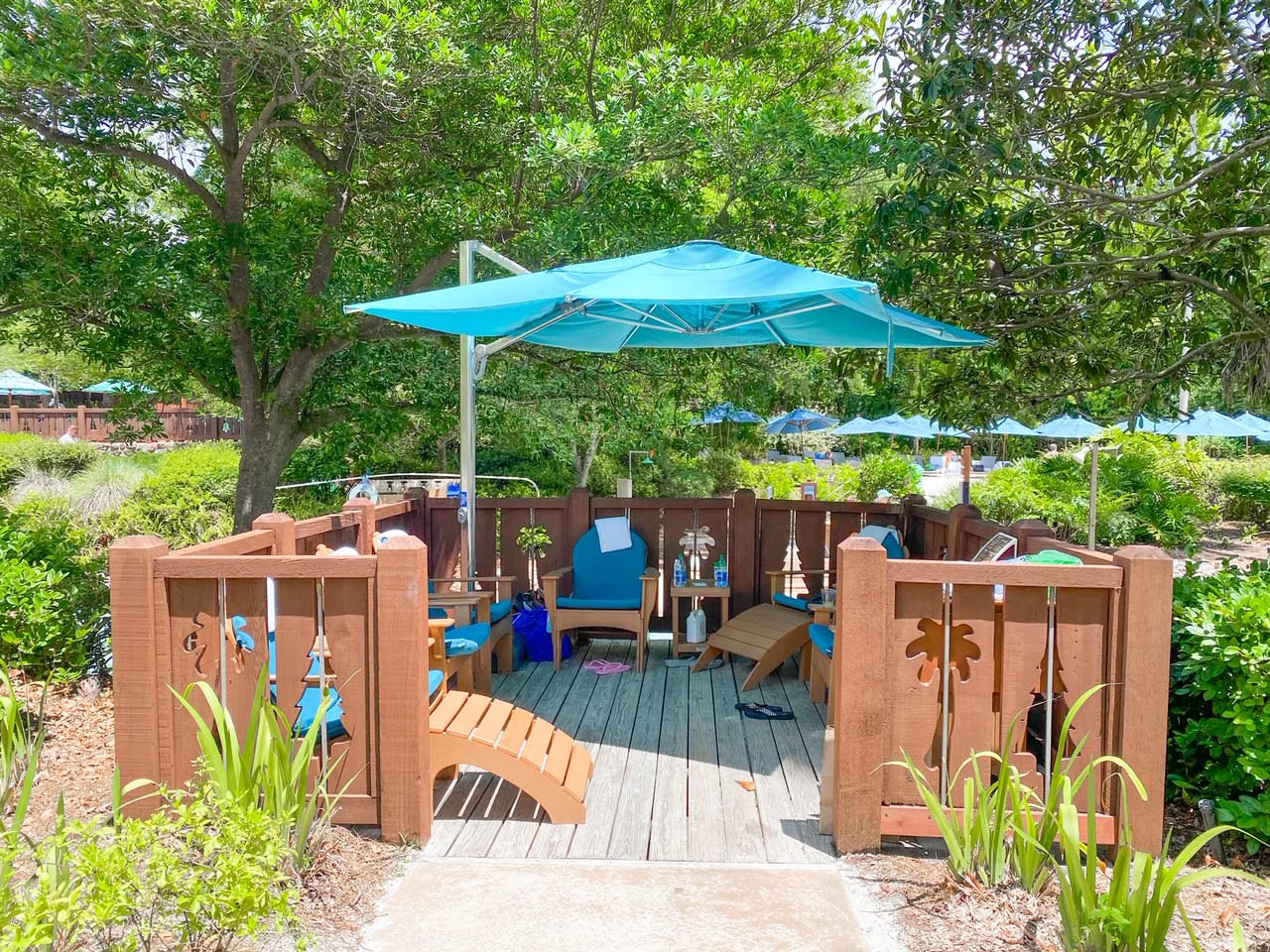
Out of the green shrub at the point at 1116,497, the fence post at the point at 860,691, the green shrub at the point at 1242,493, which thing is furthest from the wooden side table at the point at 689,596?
the green shrub at the point at 1242,493

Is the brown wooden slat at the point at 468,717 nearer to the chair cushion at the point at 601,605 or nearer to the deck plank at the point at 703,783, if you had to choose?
the deck plank at the point at 703,783

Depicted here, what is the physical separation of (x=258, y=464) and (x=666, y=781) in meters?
4.79

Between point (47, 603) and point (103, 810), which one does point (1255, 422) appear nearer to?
point (47, 603)

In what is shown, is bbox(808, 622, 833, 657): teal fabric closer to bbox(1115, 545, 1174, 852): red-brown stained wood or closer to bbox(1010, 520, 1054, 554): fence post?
bbox(1010, 520, 1054, 554): fence post

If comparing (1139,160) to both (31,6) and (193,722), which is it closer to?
(193,722)

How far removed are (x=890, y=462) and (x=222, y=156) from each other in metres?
13.6

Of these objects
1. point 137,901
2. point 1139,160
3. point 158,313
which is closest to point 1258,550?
point 1139,160

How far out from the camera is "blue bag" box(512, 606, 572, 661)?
574cm

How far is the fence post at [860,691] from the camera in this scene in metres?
2.92

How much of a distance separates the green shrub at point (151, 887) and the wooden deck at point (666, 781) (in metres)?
1.00

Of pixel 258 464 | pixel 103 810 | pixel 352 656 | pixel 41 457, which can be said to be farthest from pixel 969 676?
pixel 41 457

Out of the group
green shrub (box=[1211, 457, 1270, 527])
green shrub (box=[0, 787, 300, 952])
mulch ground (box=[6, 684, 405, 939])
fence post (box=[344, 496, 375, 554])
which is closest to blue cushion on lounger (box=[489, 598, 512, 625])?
fence post (box=[344, 496, 375, 554])

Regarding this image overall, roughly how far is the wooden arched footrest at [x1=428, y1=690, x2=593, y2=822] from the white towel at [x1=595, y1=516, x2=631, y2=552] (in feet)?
8.29

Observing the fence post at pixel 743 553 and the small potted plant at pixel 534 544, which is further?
the fence post at pixel 743 553
